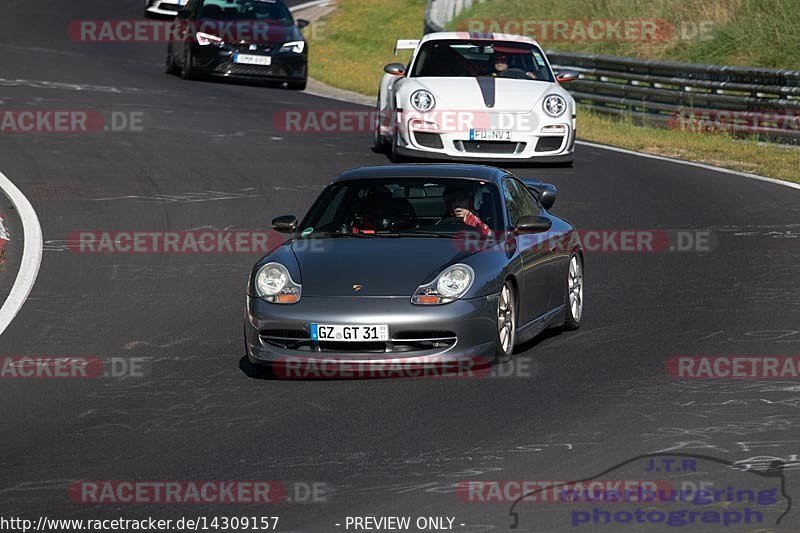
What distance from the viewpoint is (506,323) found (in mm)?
9711

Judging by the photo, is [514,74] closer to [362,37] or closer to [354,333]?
[354,333]

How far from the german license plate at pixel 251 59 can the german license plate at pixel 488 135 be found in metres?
9.72

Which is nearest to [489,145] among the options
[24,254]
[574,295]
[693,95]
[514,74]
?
[514,74]

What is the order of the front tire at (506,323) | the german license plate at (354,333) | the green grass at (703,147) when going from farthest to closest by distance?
the green grass at (703,147) < the front tire at (506,323) < the german license plate at (354,333)

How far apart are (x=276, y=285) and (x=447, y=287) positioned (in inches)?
40.6

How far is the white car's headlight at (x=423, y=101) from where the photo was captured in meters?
18.2

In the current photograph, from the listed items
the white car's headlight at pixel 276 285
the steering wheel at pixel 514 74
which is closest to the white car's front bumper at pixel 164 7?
the steering wheel at pixel 514 74

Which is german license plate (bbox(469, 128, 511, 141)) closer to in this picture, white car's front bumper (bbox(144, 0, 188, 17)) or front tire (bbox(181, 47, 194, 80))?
front tire (bbox(181, 47, 194, 80))

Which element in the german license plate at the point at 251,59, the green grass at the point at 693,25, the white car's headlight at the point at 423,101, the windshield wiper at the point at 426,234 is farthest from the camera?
the green grass at the point at 693,25

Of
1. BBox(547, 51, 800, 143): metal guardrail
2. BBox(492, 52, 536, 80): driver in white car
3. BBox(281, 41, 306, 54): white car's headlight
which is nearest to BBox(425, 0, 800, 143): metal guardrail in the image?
BBox(547, 51, 800, 143): metal guardrail

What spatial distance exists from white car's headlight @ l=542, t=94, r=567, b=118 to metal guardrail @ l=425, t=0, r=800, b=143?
15.1ft

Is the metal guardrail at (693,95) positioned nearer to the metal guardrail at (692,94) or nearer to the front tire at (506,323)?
the metal guardrail at (692,94)

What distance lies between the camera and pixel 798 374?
9242 millimetres

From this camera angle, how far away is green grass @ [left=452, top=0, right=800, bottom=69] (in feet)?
94.6
